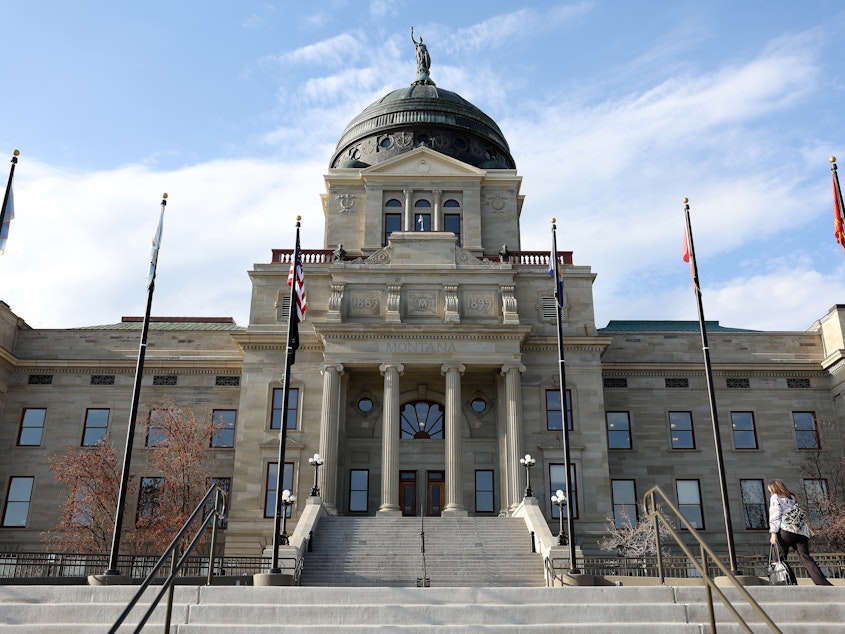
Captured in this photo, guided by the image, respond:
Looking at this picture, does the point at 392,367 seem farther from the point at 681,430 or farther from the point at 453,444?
the point at 681,430

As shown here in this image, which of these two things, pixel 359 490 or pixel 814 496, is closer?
pixel 359 490

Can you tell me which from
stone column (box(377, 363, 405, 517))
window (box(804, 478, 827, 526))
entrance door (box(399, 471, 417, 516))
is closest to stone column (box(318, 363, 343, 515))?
stone column (box(377, 363, 405, 517))

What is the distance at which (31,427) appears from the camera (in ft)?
135

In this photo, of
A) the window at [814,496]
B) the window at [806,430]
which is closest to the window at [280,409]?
the window at [814,496]

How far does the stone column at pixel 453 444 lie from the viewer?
1398 inches

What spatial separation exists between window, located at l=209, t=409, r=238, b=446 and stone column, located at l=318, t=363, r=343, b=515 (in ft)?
19.9

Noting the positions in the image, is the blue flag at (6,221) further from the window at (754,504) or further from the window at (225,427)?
the window at (754,504)

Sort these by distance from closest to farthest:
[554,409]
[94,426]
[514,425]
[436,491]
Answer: [514,425]
[436,491]
[554,409]
[94,426]

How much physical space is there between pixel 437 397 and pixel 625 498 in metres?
10.4

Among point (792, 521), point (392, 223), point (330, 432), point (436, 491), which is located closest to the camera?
point (792, 521)

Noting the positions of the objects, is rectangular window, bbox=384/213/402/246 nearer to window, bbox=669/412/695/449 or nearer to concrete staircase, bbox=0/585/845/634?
window, bbox=669/412/695/449

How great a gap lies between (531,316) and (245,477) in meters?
15.5

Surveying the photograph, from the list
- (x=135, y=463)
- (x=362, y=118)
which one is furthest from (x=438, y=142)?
(x=135, y=463)

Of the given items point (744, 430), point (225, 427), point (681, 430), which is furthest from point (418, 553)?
point (744, 430)
